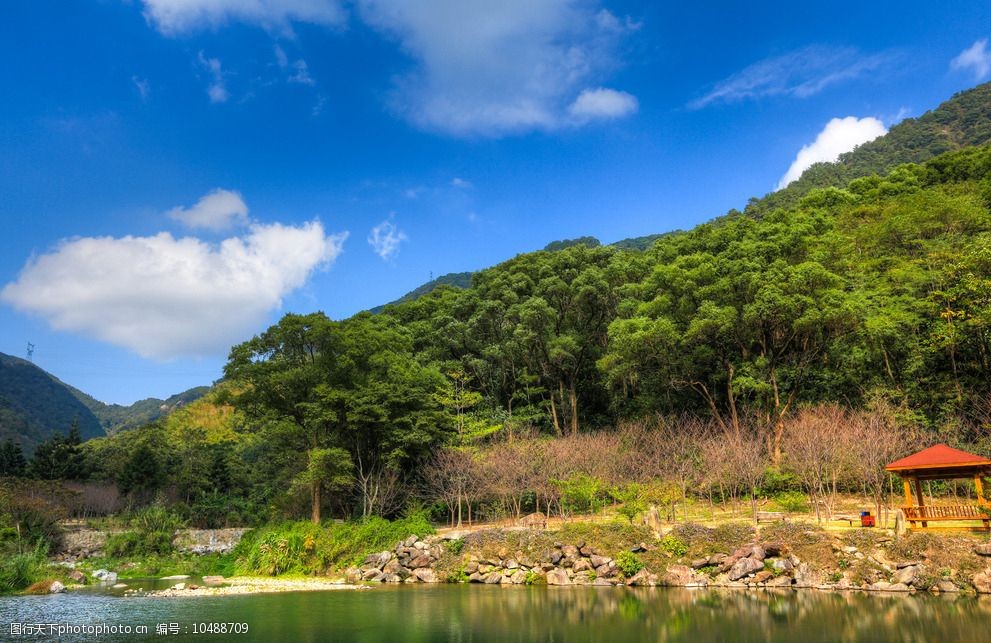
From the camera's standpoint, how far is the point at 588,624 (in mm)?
12000

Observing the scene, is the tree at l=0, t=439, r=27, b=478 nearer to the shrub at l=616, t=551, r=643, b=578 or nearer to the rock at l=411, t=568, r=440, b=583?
the rock at l=411, t=568, r=440, b=583

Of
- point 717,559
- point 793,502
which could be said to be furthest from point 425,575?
point 793,502

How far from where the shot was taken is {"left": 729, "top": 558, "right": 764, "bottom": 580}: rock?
1631 cm

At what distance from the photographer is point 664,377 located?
96.6ft

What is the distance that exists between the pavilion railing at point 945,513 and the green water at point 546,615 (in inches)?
114

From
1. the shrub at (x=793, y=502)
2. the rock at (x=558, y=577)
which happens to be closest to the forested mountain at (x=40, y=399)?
the rock at (x=558, y=577)

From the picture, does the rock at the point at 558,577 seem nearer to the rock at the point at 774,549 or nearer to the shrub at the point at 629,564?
the shrub at the point at 629,564

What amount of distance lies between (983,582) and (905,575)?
5.02 feet

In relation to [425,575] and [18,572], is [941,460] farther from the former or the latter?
[18,572]

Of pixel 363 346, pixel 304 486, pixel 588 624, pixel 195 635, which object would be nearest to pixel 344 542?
pixel 304 486

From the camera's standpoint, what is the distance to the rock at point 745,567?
16.3m

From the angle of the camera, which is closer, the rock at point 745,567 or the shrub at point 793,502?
the rock at point 745,567

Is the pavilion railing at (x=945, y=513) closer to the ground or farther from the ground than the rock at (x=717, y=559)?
farther from the ground

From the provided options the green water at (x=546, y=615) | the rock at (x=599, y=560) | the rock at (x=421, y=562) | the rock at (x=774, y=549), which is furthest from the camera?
the rock at (x=421, y=562)
